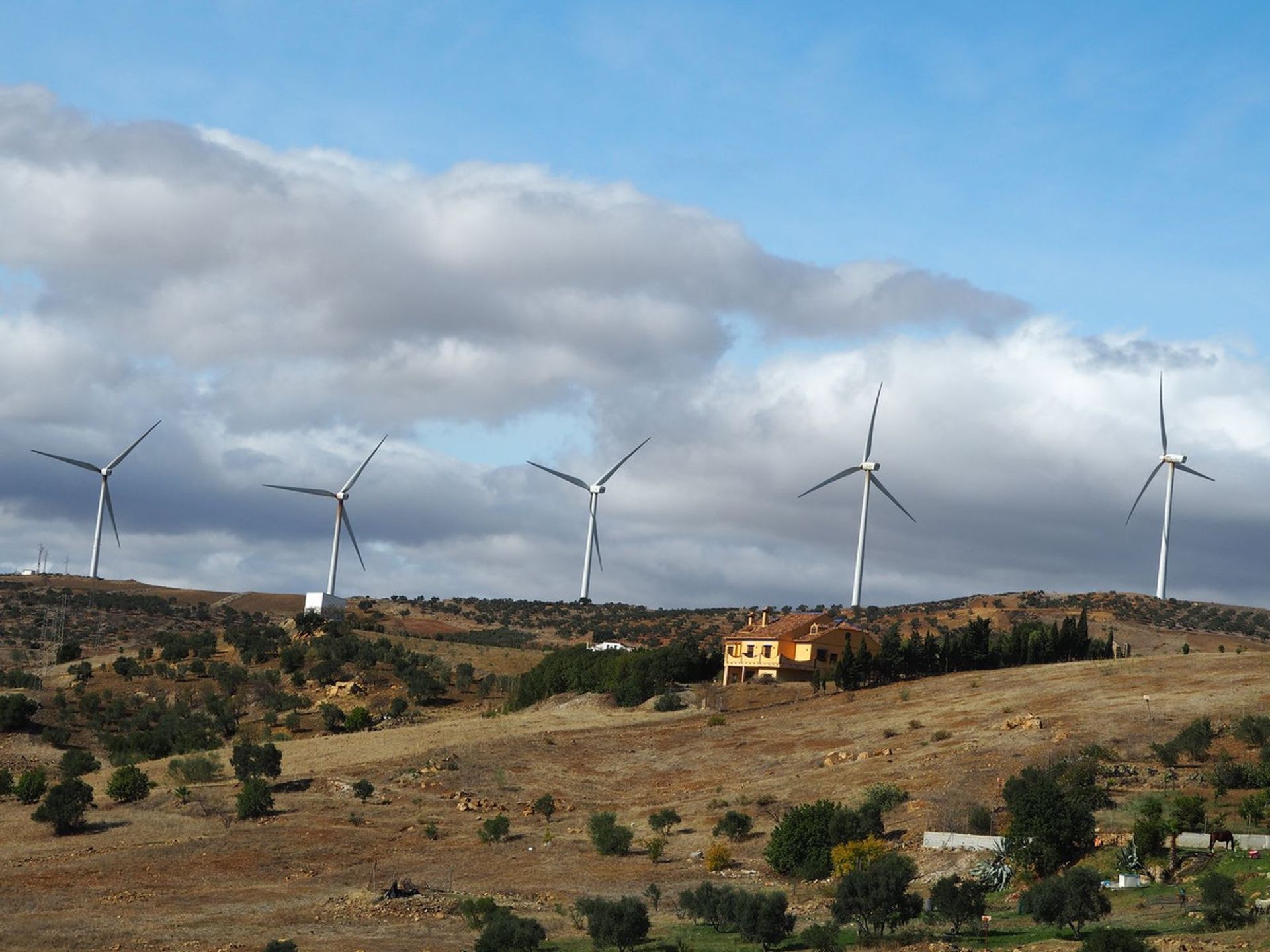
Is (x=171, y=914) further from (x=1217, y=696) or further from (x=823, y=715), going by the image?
(x=1217, y=696)

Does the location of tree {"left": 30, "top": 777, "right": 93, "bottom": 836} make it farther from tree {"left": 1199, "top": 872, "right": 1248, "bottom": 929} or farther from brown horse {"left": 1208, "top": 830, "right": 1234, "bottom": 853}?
tree {"left": 1199, "top": 872, "right": 1248, "bottom": 929}

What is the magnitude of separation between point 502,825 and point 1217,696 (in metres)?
37.8

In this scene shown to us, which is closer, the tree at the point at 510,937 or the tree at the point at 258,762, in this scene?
the tree at the point at 510,937

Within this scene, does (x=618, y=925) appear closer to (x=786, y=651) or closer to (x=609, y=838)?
(x=609, y=838)

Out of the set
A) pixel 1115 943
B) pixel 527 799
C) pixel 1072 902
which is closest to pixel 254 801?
pixel 527 799

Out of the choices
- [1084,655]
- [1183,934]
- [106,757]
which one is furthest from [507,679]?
[1183,934]

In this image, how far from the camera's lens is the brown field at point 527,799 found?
50375 mm

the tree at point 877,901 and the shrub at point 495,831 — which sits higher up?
the tree at point 877,901

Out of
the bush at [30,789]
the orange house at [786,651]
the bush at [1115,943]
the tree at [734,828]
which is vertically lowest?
the bush at [30,789]

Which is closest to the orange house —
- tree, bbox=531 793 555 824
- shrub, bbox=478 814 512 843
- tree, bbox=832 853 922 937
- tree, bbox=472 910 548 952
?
tree, bbox=531 793 555 824

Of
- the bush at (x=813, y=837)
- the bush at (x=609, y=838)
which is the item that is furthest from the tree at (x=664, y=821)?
the bush at (x=813, y=837)

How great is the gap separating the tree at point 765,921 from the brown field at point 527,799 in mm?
6388

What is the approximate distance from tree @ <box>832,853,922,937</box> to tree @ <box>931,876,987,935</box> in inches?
36.9

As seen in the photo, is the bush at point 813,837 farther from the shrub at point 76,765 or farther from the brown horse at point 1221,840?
the shrub at point 76,765
